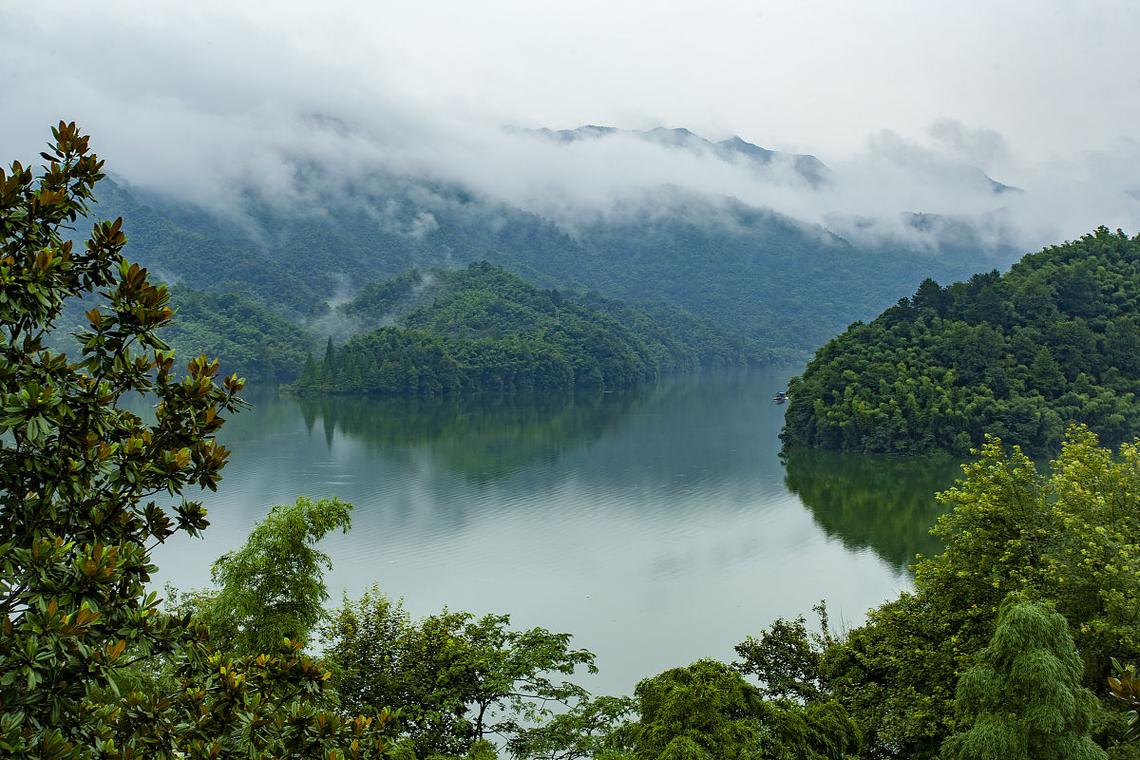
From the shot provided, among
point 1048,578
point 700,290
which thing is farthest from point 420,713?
point 700,290

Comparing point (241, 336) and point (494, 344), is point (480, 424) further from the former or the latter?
point (241, 336)

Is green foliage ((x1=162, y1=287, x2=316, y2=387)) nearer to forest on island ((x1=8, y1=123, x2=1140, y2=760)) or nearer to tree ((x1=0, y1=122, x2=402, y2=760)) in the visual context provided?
forest on island ((x1=8, y1=123, x2=1140, y2=760))

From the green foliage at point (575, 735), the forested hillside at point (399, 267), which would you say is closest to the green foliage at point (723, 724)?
the green foliage at point (575, 735)

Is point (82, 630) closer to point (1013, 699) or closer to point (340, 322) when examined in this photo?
point (1013, 699)

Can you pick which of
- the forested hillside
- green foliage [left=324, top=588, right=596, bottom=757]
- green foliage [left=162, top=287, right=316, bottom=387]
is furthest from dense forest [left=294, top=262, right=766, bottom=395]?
green foliage [left=324, top=588, right=596, bottom=757]

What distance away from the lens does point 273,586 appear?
36.6ft

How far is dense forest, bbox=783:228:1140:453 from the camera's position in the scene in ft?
143

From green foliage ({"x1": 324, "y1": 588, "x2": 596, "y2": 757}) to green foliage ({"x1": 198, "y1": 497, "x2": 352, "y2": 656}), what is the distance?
796 millimetres

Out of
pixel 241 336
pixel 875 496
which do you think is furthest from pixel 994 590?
pixel 241 336

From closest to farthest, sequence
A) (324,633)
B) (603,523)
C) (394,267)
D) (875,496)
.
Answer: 1. (324,633)
2. (603,523)
3. (875,496)
4. (394,267)

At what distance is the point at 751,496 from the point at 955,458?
13.8 metres

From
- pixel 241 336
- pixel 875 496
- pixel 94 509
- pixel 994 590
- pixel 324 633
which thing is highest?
pixel 241 336

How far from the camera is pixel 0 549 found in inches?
129

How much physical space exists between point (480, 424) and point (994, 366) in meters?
31.9
